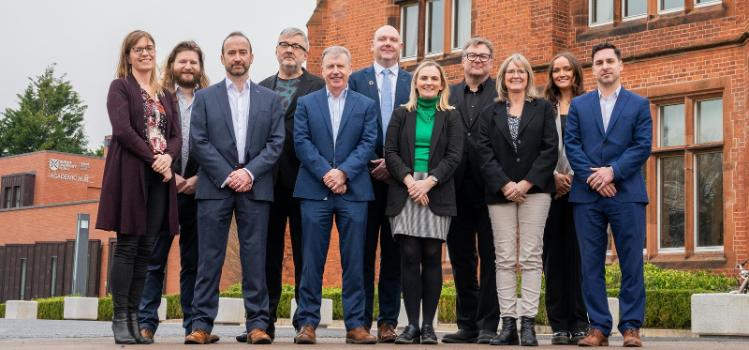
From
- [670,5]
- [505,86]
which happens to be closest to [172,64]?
[505,86]

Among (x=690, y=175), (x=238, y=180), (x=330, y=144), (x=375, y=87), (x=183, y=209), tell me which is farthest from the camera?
(x=690, y=175)

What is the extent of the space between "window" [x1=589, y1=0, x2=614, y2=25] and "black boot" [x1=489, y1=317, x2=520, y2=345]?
38.2ft

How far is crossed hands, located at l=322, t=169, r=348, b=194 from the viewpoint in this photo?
26.5 feet

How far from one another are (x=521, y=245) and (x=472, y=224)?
0.65m

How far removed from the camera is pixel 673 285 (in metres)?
15.4

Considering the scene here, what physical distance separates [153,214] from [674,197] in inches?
456

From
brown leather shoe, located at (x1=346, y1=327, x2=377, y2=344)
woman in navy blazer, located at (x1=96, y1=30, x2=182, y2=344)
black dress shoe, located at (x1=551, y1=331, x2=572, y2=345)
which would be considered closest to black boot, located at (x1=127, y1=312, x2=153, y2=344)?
woman in navy blazer, located at (x1=96, y1=30, x2=182, y2=344)

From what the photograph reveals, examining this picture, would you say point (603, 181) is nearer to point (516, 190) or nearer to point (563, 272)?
point (516, 190)

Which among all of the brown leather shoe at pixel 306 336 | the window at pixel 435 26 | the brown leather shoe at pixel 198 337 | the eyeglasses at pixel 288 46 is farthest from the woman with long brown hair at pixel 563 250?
the window at pixel 435 26

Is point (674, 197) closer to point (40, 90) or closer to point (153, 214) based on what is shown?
point (153, 214)

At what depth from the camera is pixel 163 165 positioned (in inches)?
306

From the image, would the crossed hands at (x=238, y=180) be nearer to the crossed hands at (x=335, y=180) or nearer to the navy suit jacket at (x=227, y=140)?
the navy suit jacket at (x=227, y=140)

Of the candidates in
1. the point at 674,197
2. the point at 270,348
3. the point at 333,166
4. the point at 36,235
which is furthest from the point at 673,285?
the point at 36,235

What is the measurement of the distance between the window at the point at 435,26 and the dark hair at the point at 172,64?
41.4 feet
